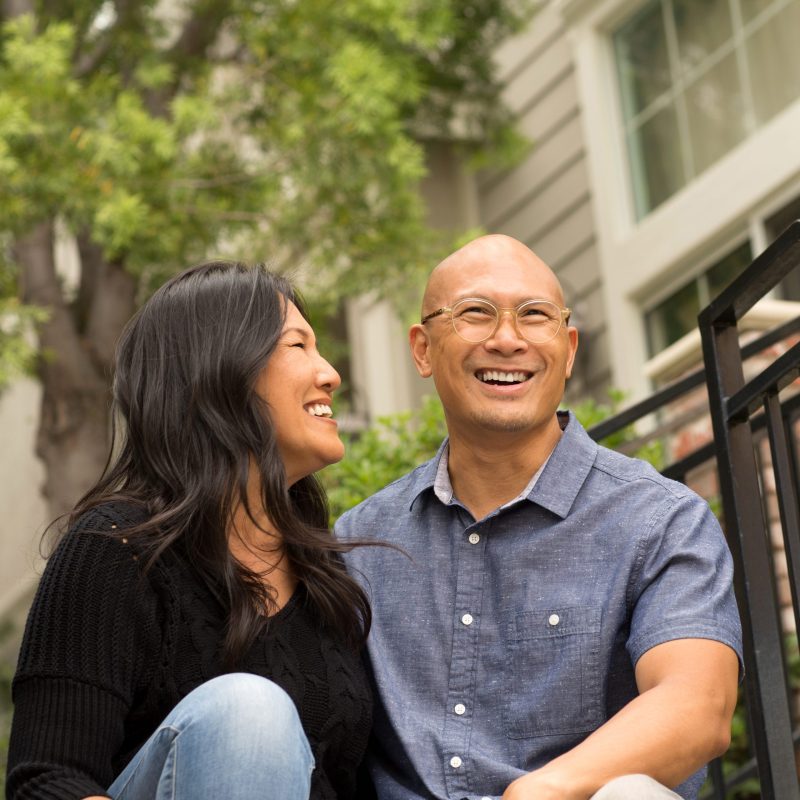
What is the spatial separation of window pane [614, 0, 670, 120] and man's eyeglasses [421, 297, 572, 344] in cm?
493

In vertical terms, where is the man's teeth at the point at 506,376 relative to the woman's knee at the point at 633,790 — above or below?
above

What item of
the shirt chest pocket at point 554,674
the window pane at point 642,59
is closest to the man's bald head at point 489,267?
the shirt chest pocket at point 554,674

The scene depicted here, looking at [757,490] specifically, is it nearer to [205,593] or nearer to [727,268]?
[205,593]

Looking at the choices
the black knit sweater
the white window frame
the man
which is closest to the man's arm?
the man

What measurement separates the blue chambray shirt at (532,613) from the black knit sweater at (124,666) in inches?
4.8

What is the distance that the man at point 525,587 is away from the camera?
247 cm

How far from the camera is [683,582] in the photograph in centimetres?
257

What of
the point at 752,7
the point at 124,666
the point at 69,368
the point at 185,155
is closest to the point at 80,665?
the point at 124,666

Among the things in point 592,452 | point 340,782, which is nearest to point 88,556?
point 340,782

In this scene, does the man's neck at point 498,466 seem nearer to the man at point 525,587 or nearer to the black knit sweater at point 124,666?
the man at point 525,587

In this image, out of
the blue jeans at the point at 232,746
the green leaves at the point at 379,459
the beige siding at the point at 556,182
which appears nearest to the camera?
the blue jeans at the point at 232,746

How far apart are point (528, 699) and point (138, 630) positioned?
2.56ft

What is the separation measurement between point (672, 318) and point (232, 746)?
569 cm

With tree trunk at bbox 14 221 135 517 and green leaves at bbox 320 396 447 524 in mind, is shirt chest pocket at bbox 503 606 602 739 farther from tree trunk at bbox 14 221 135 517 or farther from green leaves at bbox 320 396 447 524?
tree trunk at bbox 14 221 135 517
